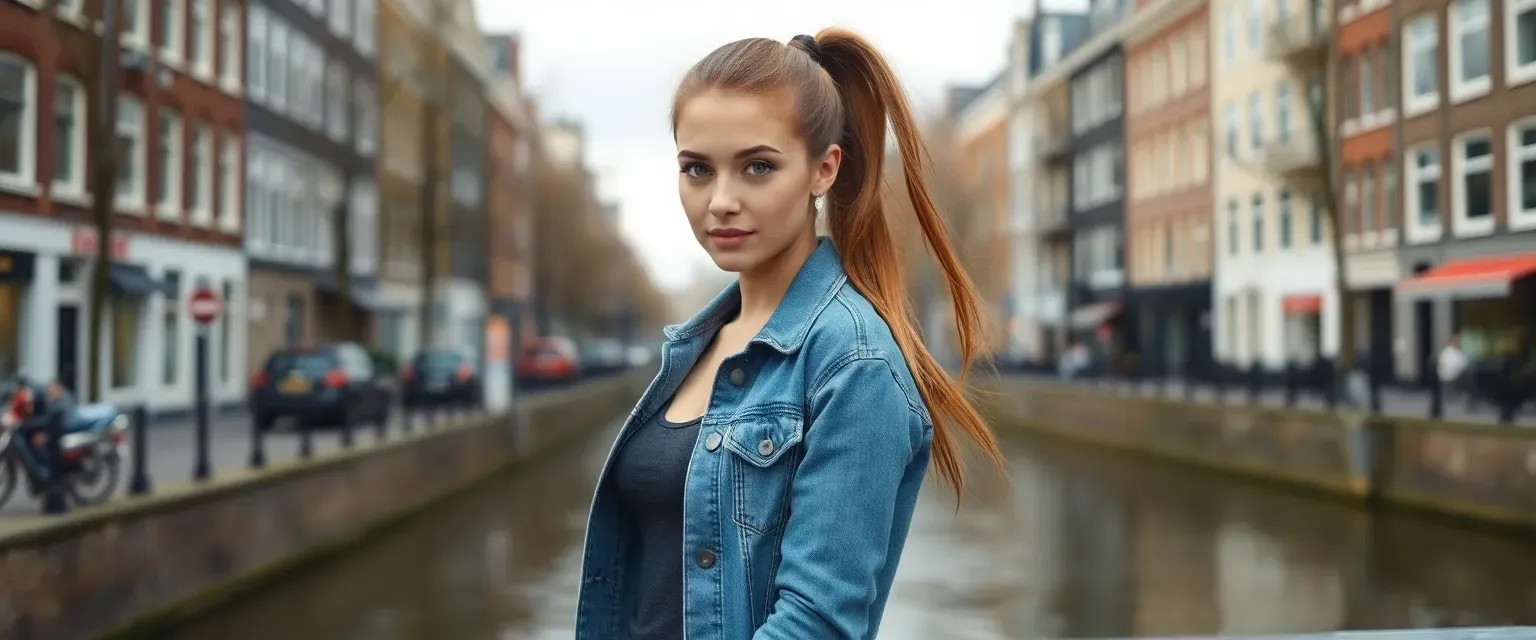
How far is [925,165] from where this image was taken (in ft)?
8.44

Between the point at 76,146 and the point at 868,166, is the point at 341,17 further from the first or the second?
the point at 868,166

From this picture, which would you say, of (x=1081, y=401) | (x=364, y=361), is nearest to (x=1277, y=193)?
(x=1081, y=401)

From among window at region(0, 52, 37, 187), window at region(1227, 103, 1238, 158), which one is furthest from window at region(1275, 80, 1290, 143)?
window at region(0, 52, 37, 187)

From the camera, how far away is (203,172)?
2588 cm

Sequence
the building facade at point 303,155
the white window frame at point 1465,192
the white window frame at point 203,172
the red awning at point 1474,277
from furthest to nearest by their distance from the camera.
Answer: the building facade at point 303,155 → the white window frame at point 203,172 → the white window frame at point 1465,192 → the red awning at point 1474,277

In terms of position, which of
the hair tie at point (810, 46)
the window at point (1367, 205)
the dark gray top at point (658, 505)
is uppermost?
the window at point (1367, 205)

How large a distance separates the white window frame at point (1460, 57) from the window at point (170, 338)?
13.8m

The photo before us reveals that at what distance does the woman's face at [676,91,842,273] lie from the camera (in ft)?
7.41

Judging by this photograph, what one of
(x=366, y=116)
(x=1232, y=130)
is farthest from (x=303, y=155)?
(x=1232, y=130)

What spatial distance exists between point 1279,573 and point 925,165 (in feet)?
35.6

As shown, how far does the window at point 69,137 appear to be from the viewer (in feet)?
41.8

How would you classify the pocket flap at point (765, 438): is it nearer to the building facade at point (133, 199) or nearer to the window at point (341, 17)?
the building facade at point (133, 199)

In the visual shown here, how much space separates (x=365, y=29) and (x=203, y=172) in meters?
15.7

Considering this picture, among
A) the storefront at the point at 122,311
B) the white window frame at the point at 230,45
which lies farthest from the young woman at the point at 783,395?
the white window frame at the point at 230,45
